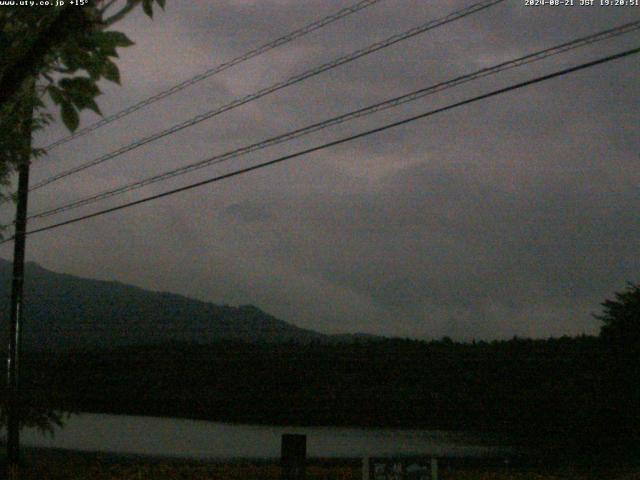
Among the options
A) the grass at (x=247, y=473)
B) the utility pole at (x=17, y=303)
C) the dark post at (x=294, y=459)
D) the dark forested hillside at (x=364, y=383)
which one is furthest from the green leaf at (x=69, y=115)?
the dark forested hillside at (x=364, y=383)

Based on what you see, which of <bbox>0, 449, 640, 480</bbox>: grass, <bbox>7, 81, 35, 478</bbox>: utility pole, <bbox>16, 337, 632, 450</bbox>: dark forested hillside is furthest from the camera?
<bbox>16, 337, 632, 450</bbox>: dark forested hillside

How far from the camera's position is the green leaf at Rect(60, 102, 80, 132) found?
4.15m

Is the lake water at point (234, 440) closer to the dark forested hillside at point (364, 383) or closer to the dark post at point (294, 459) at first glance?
the dark forested hillside at point (364, 383)

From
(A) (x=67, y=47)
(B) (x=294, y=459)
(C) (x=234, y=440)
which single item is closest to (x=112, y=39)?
(A) (x=67, y=47)

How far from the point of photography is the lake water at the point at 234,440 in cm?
2773

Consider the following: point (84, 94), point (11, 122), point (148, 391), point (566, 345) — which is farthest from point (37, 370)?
point (148, 391)

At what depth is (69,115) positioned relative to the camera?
4156mm

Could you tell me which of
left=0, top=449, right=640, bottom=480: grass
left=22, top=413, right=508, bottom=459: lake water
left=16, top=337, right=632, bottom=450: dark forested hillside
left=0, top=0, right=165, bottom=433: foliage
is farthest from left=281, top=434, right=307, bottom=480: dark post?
left=16, top=337, right=632, bottom=450: dark forested hillside

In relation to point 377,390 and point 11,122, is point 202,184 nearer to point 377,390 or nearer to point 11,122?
point 11,122

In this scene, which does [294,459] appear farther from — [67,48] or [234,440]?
[234,440]

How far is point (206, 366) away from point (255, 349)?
4.24 meters

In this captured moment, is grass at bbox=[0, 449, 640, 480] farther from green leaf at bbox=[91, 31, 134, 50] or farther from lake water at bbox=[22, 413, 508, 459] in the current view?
green leaf at bbox=[91, 31, 134, 50]

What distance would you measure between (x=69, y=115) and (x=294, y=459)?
Result: 738cm

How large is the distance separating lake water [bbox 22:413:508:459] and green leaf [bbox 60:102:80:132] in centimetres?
2222
